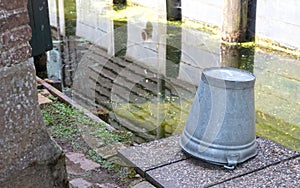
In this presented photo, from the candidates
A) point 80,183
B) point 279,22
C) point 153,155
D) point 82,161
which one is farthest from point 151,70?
point 153,155

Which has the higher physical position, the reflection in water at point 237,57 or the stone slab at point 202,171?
the stone slab at point 202,171

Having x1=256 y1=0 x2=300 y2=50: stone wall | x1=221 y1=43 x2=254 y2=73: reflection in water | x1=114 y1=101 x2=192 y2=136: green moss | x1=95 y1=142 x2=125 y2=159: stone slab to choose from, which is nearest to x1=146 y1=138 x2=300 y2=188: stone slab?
x1=95 y1=142 x2=125 y2=159: stone slab

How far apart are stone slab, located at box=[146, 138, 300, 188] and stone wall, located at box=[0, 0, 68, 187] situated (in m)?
0.57

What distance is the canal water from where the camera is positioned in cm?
506

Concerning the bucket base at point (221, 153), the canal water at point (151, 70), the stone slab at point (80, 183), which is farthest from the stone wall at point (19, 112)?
the canal water at point (151, 70)

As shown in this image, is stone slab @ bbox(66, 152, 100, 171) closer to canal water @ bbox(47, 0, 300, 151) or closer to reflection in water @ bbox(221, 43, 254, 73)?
canal water @ bbox(47, 0, 300, 151)

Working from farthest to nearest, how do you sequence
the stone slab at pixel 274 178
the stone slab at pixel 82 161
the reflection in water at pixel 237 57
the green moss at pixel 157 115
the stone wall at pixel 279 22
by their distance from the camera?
the stone wall at pixel 279 22
the reflection in water at pixel 237 57
the green moss at pixel 157 115
the stone slab at pixel 82 161
the stone slab at pixel 274 178

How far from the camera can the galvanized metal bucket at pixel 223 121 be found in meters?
2.00

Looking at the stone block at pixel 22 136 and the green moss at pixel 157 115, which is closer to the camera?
the stone block at pixel 22 136

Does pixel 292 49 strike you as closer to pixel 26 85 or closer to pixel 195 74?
pixel 195 74

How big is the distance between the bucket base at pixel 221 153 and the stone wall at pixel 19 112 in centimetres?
73

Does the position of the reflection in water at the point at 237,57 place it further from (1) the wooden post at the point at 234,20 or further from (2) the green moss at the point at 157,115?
(2) the green moss at the point at 157,115

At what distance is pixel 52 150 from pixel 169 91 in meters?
3.69

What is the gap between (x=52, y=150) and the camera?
221 centimetres
